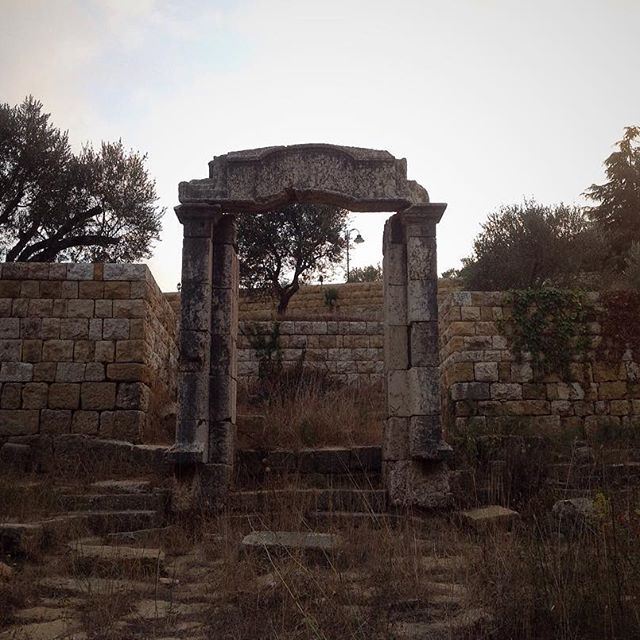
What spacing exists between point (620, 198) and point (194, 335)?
22.3 meters

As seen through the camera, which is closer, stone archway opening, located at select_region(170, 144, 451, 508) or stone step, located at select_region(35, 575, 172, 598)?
stone step, located at select_region(35, 575, 172, 598)

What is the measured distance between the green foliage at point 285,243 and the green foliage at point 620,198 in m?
10.2

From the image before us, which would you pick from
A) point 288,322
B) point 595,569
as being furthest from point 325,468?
point 288,322

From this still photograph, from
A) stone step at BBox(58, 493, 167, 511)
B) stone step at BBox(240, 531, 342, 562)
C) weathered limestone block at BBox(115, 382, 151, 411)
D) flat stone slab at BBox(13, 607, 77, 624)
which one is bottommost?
flat stone slab at BBox(13, 607, 77, 624)

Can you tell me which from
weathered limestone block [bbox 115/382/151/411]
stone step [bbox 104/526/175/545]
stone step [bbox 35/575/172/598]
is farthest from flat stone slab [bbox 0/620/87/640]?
weathered limestone block [bbox 115/382/151/411]

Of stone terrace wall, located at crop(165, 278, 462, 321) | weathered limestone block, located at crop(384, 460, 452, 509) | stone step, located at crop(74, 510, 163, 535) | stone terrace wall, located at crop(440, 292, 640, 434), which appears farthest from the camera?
stone terrace wall, located at crop(165, 278, 462, 321)

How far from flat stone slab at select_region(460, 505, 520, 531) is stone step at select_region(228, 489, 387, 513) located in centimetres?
108

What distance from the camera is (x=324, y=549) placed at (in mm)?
5215

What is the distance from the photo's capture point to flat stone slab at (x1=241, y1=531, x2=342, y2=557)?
5203mm

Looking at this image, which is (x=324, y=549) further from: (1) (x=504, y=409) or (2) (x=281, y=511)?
(1) (x=504, y=409)

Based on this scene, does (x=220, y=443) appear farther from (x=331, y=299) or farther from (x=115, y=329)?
(x=331, y=299)

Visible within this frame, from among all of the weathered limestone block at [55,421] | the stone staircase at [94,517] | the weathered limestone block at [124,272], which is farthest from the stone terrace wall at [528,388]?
the weathered limestone block at [55,421]

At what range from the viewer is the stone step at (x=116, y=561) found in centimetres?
509

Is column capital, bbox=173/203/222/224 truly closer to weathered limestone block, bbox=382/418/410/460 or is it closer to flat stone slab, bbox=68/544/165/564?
weathered limestone block, bbox=382/418/410/460
